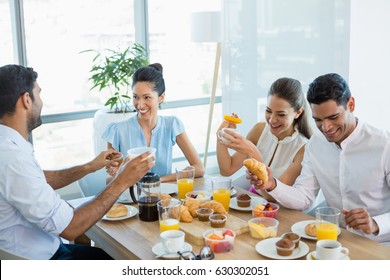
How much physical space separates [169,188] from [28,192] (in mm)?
806

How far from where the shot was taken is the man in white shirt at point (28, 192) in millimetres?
1836

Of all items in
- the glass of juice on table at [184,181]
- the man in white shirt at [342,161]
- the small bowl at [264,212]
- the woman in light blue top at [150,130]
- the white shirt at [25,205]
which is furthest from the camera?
the woman in light blue top at [150,130]

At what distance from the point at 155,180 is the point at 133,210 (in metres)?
0.15

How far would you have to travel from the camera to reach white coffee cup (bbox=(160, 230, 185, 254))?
174cm

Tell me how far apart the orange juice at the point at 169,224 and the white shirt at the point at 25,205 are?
0.34 metres

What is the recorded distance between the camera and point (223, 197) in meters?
2.18

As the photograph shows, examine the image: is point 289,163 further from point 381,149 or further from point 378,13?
point 378,13

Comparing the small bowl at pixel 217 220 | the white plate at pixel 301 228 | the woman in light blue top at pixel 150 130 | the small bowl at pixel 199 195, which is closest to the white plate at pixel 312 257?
the white plate at pixel 301 228

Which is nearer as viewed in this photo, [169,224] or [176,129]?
[169,224]

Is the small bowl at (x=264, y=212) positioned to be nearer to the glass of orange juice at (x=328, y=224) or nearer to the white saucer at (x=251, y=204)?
the white saucer at (x=251, y=204)

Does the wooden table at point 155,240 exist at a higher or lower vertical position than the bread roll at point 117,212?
lower

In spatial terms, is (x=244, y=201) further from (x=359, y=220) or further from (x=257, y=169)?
(x=359, y=220)

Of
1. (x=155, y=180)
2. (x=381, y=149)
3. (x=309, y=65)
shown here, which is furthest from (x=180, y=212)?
(x=309, y=65)

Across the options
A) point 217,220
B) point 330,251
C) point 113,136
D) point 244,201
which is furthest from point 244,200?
point 113,136
